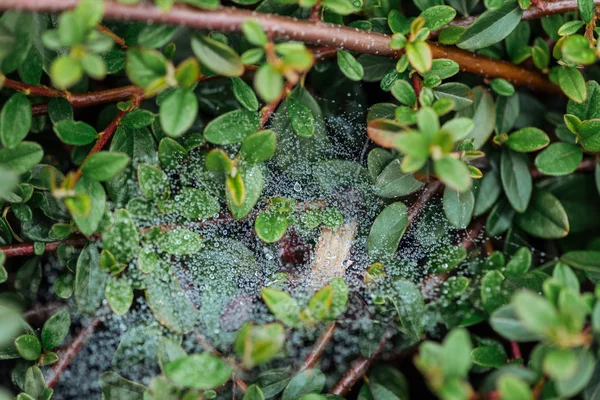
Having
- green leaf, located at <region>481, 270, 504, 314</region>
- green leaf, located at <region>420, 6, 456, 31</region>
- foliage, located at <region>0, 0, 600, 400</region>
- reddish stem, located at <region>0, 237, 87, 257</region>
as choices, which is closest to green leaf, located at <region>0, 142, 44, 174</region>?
foliage, located at <region>0, 0, 600, 400</region>

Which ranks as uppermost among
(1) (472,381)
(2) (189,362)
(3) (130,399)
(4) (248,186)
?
(4) (248,186)

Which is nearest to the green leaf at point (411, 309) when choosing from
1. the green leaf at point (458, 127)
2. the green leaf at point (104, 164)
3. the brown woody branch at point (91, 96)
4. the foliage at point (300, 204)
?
the foliage at point (300, 204)

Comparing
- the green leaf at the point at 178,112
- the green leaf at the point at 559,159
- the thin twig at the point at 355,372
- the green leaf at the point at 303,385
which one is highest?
the green leaf at the point at 178,112

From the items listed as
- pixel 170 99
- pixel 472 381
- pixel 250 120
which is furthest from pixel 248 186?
pixel 472 381

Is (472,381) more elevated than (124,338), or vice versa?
(124,338)

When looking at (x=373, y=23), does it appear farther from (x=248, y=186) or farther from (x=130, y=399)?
(x=130, y=399)

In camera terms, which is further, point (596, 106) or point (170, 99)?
point (596, 106)

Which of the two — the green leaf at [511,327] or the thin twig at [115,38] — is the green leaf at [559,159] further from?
the thin twig at [115,38]
